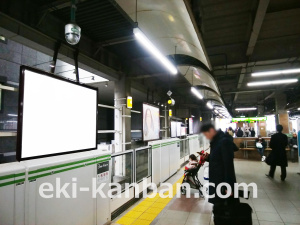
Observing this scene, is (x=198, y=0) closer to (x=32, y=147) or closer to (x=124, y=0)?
(x=124, y=0)

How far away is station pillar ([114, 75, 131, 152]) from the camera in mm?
6955

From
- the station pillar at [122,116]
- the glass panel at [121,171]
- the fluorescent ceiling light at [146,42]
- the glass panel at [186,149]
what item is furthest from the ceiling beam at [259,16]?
the glass panel at [186,149]

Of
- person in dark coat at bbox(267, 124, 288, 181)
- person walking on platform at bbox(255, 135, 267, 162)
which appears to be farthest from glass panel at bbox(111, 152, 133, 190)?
person walking on platform at bbox(255, 135, 267, 162)

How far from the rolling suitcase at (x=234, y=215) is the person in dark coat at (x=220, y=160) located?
0.17 meters

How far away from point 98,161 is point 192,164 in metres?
2.77

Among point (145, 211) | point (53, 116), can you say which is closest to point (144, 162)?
point (145, 211)

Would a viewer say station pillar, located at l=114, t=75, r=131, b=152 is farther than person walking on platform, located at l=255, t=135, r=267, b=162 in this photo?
No

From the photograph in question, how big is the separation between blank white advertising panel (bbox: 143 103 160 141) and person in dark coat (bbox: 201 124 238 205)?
3.10 meters

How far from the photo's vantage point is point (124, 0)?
11.3 feet

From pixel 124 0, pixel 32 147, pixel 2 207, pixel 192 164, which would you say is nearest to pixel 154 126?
pixel 192 164

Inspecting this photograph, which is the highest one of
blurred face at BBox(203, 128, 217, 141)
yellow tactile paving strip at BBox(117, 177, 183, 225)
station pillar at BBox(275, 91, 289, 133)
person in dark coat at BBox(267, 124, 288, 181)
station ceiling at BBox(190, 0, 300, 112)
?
station ceiling at BBox(190, 0, 300, 112)

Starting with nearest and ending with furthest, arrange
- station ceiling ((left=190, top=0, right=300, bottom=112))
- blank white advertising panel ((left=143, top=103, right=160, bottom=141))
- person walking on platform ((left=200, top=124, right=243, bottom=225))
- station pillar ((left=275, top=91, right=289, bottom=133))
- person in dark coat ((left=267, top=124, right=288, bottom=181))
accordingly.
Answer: person walking on platform ((left=200, top=124, right=243, bottom=225)) → station ceiling ((left=190, top=0, right=300, bottom=112)) → blank white advertising panel ((left=143, top=103, right=160, bottom=141)) → person in dark coat ((left=267, top=124, right=288, bottom=181)) → station pillar ((left=275, top=91, right=289, bottom=133))

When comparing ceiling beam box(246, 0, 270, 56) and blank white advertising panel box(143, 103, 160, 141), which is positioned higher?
ceiling beam box(246, 0, 270, 56)

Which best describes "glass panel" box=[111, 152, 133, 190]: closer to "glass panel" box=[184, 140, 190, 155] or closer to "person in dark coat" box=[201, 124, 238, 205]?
"person in dark coat" box=[201, 124, 238, 205]
